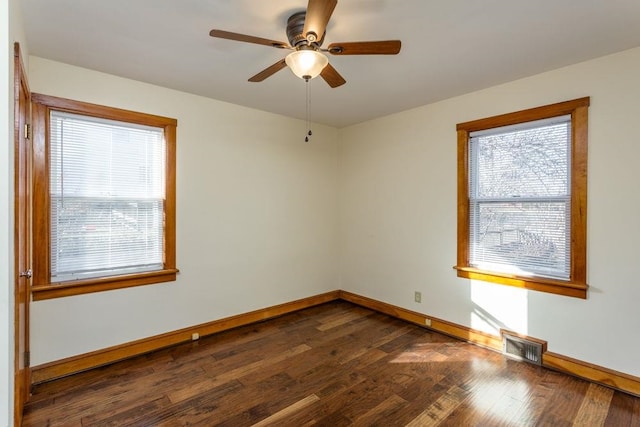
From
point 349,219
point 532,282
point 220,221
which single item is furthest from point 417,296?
point 220,221

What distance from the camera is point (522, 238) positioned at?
114 inches

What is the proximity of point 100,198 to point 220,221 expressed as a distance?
3.62 feet

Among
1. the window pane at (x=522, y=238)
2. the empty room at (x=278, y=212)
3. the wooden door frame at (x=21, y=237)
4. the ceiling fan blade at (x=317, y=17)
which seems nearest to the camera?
the ceiling fan blade at (x=317, y=17)

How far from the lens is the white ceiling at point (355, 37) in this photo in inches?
72.6

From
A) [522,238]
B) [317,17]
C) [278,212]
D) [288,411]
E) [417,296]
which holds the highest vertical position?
[317,17]

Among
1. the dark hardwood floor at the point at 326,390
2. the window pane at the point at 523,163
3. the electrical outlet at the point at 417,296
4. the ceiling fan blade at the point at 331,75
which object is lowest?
the dark hardwood floor at the point at 326,390

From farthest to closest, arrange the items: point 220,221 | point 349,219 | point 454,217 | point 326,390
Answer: point 349,219 → point 220,221 → point 454,217 → point 326,390

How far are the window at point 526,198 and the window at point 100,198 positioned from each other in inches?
118

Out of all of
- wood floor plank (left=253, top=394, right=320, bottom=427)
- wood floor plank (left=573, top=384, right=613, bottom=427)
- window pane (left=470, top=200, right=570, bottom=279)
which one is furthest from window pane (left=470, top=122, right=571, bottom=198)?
wood floor plank (left=253, top=394, right=320, bottom=427)

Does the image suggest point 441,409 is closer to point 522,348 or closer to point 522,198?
point 522,348

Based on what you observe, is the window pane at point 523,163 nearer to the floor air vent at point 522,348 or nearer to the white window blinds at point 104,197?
the floor air vent at point 522,348

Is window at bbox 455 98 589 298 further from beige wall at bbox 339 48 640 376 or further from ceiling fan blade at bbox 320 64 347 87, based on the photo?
ceiling fan blade at bbox 320 64 347 87

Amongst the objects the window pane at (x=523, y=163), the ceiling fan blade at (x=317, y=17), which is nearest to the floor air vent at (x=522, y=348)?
the window pane at (x=523, y=163)

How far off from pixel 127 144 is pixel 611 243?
4095 mm
